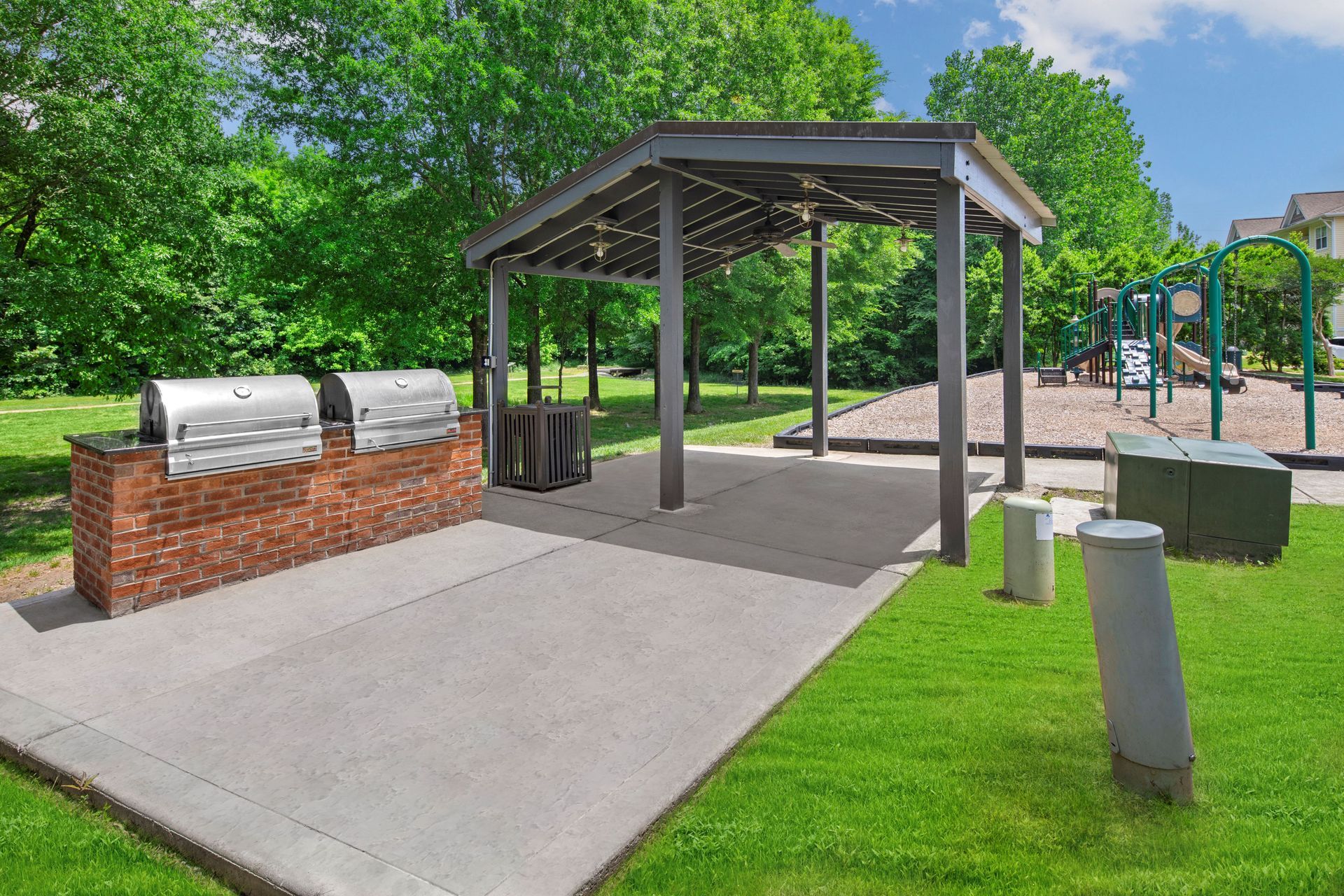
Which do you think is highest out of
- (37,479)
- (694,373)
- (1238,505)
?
(694,373)

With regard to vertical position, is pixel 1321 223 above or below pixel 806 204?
above

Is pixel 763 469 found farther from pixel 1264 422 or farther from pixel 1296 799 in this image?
pixel 1264 422

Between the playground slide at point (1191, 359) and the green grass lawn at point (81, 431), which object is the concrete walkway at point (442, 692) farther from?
the playground slide at point (1191, 359)

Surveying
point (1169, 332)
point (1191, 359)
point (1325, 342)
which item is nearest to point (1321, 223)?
point (1325, 342)

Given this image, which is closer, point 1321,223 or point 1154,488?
point 1154,488

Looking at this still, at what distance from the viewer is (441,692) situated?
3.72 meters

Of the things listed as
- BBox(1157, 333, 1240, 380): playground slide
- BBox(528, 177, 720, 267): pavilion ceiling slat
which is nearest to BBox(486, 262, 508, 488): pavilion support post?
BBox(528, 177, 720, 267): pavilion ceiling slat

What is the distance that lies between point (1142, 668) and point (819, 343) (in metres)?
8.46

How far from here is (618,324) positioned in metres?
20.5

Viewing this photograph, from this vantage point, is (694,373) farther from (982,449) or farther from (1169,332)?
(982,449)

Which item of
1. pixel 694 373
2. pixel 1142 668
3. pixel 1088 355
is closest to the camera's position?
pixel 1142 668

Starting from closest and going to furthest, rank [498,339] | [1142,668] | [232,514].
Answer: [1142,668] < [232,514] < [498,339]

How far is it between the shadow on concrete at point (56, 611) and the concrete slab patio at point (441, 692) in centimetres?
2

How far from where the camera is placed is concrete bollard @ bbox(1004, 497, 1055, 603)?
4.95m
